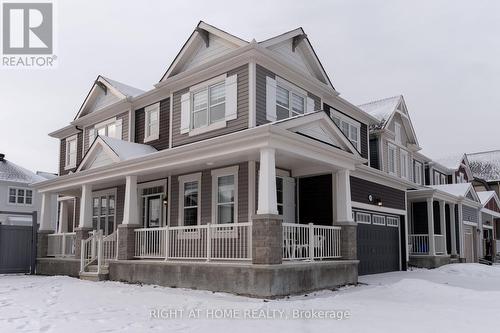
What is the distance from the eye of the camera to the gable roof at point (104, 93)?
18258 millimetres

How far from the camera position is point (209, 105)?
1413 cm

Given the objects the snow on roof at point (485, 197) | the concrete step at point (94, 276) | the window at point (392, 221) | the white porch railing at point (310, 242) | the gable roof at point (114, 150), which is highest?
the gable roof at point (114, 150)

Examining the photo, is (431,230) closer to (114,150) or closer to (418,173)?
(418,173)

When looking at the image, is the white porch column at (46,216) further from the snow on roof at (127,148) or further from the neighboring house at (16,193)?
the neighboring house at (16,193)

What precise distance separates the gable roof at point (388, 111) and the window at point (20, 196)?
1074 inches

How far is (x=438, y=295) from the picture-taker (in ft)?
36.0

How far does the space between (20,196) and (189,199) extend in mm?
26993

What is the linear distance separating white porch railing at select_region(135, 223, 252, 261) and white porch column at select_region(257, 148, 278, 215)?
0.92 m

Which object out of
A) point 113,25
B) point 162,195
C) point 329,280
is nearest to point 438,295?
point 329,280

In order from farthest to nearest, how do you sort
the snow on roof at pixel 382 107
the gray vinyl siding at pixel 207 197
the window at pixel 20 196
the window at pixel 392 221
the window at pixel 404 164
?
the window at pixel 20 196 < the window at pixel 404 164 < the snow on roof at pixel 382 107 < the window at pixel 392 221 < the gray vinyl siding at pixel 207 197

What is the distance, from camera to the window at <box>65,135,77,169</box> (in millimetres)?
20734

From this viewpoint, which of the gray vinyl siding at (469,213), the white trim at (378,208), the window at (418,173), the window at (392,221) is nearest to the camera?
the white trim at (378,208)

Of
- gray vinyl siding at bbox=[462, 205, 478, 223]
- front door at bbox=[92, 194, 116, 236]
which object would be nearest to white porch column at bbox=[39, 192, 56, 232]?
front door at bbox=[92, 194, 116, 236]

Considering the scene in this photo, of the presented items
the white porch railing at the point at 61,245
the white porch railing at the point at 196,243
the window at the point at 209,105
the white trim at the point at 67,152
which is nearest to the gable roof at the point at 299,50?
the window at the point at 209,105
